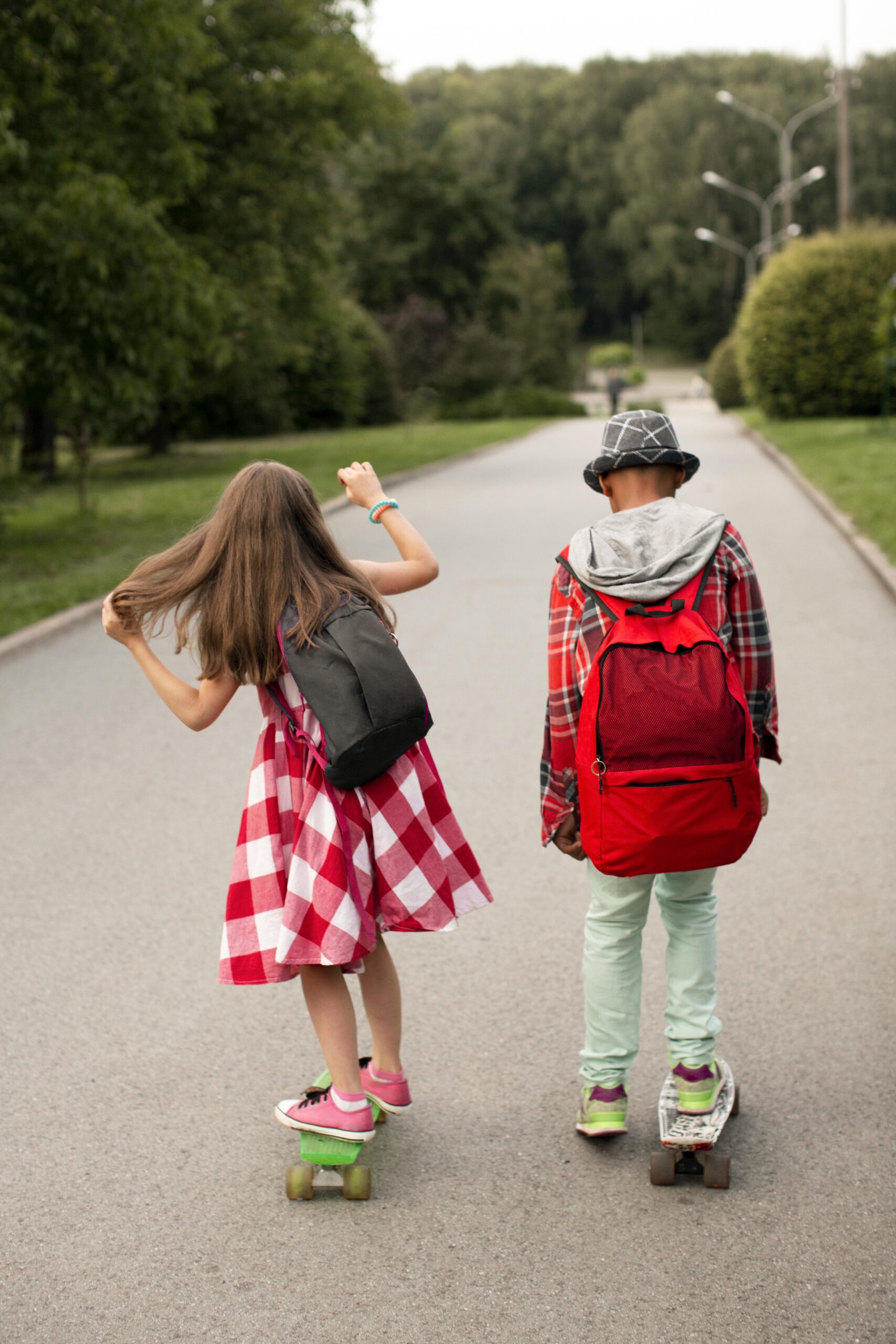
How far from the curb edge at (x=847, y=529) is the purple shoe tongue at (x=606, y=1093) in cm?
786

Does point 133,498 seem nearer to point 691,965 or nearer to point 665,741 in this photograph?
point 691,965

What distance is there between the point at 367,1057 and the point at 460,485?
1856 cm

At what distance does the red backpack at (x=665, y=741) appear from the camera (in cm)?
282

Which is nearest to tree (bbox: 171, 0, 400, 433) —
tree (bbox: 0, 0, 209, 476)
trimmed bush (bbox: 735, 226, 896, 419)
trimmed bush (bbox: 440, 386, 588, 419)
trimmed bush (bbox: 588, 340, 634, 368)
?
tree (bbox: 0, 0, 209, 476)

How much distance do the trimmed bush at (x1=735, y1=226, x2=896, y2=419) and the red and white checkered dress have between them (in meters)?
31.4

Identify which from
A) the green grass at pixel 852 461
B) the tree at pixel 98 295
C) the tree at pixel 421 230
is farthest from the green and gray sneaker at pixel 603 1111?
the tree at pixel 421 230

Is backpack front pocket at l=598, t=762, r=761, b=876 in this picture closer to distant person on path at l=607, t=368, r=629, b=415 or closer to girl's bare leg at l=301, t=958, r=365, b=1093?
girl's bare leg at l=301, t=958, r=365, b=1093

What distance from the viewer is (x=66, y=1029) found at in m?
3.89

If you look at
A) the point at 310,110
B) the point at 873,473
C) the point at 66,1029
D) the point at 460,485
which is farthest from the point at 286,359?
the point at 66,1029

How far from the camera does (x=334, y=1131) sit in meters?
3.00

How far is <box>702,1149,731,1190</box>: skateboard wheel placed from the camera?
118 inches

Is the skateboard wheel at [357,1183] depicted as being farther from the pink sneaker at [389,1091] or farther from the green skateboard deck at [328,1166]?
the pink sneaker at [389,1091]

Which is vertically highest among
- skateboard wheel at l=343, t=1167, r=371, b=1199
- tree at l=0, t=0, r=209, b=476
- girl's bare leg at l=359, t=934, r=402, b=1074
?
tree at l=0, t=0, r=209, b=476

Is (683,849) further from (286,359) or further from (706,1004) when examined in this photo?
(286,359)
